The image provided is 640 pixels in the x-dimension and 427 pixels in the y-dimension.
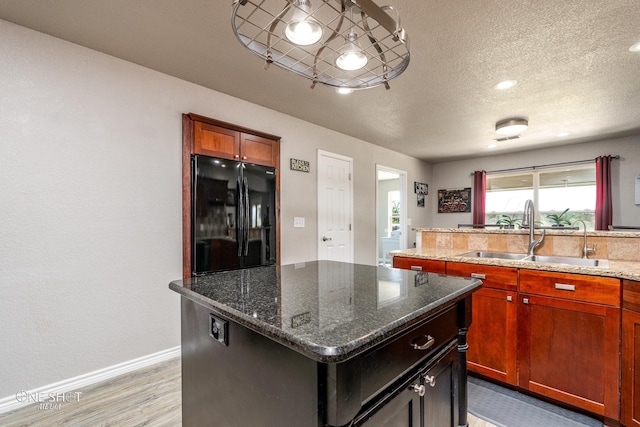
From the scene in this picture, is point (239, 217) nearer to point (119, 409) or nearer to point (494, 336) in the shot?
point (119, 409)

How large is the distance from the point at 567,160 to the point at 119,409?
21.4 ft

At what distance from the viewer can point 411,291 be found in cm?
112

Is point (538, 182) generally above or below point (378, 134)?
below

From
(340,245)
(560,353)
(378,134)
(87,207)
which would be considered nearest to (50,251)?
(87,207)

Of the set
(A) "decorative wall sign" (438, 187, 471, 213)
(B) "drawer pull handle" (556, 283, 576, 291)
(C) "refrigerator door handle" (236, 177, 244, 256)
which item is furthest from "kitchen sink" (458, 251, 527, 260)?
(A) "decorative wall sign" (438, 187, 471, 213)

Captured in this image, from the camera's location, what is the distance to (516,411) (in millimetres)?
1845

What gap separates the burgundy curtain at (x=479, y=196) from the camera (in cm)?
570

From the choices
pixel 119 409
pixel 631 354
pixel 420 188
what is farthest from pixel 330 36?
pixel 420 188

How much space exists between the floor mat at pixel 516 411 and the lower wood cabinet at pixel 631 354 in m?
0.21

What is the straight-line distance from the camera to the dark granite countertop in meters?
0.69

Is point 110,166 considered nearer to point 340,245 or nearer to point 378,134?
point 340,245

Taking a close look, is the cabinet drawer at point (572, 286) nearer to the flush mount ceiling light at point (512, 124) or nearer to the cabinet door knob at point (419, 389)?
the cabinet door knob at point (419, 389)

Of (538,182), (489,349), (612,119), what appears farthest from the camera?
(538,182)

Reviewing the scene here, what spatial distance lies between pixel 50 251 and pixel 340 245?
3.02 m
